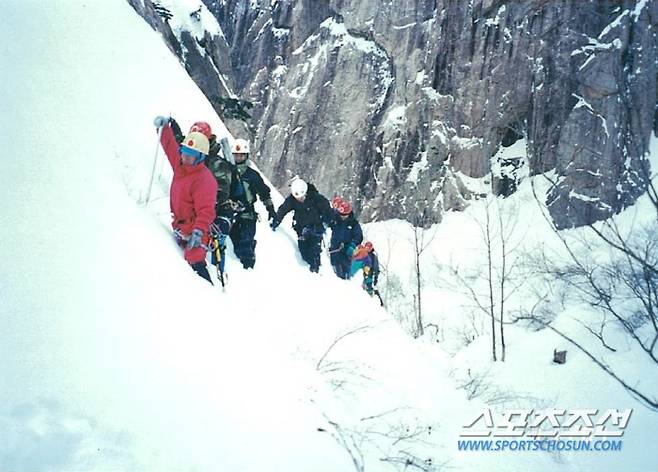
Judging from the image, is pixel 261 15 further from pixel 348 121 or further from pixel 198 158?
pixel 198 158

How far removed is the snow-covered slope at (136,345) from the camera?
1.69m

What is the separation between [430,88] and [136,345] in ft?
98.1

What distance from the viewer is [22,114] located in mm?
2803

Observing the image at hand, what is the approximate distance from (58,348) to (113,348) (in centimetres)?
22

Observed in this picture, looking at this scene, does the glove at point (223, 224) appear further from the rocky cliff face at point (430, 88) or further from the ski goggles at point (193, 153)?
the rocky cliff face at point (430, 88)

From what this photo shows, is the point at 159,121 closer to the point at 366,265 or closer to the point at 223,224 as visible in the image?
the point at 223,224

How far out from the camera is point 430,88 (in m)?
29.4

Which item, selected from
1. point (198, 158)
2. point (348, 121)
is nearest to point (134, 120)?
point (198, 158)

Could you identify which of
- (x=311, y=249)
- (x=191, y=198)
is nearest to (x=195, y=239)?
(x=191, y=198)

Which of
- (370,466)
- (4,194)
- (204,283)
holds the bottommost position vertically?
(370,466)

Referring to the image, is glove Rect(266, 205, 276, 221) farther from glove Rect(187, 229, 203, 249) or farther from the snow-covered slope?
glove Rect(187, 229, 203, 249)

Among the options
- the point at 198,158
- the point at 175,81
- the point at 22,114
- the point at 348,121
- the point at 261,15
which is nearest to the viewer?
the point at 22,114

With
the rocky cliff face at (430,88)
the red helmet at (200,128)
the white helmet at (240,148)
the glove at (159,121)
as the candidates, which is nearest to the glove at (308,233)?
the white helmet at (240,148)

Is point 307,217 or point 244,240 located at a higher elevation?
point 244,240
